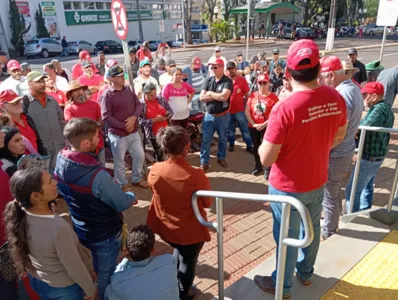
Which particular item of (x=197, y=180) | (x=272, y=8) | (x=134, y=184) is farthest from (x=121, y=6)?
(x=272, y=8)

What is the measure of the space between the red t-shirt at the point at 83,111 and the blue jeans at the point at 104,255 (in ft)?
6.92

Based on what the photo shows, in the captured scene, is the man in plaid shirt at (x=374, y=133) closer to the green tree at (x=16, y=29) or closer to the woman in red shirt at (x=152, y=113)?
the woman in red shirt at (x=152, y=113)

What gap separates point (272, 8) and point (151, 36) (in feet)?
50.5

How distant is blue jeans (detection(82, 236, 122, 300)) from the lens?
2666 millimetres

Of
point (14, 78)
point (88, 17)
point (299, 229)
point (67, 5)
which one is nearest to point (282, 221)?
point (299, 229)

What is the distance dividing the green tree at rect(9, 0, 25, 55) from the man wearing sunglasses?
104 feet

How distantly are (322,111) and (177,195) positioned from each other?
1.16 metres

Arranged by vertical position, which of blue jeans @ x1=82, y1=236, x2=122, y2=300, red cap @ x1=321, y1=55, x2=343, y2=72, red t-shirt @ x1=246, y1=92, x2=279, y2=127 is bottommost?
blue jeans @ x1=82, y1=236, x2=122, y2=300

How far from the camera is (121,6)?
14.6 ft

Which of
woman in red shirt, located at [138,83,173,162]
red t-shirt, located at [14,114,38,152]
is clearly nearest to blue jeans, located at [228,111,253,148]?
woman in red shirt, located at [138,83,173,162]

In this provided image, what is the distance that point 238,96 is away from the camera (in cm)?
632

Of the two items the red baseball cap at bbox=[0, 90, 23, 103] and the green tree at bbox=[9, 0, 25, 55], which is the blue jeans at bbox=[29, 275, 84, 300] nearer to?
the red baseball cap at bbox=[0, 90, 23, 103]

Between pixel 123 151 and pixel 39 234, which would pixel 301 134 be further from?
pixel 123 151

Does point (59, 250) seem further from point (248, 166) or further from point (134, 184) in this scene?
point (248, 166)
